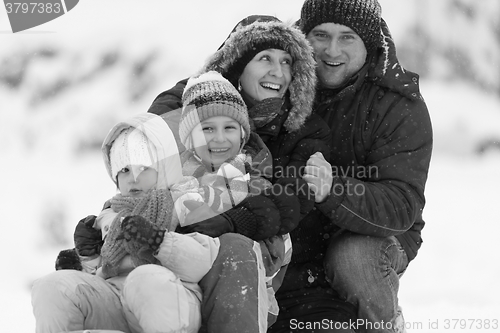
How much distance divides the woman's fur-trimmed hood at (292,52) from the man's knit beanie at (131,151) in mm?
614

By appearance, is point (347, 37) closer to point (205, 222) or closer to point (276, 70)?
point (276, 70)

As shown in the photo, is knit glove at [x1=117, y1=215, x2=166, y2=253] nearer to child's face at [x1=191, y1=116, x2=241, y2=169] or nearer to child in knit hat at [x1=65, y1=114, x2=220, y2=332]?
child in knit hat at [x1=65, y1=114, x2=220, y2=332]

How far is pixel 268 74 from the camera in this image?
101 inches

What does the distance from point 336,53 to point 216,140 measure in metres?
0.74

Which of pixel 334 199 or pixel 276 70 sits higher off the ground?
pixel 276 70

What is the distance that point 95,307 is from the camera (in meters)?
1.80

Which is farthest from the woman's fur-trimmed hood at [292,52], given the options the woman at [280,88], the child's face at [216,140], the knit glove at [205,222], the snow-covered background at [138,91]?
the snow-covered background at [138,91]

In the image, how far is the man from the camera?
250 centimetres

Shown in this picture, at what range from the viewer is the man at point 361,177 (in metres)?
2.50

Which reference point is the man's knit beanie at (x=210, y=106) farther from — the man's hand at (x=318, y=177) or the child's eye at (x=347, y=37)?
the child's eye at (x=347, y=37)

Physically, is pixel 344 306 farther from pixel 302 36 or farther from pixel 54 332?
pixel 54 332

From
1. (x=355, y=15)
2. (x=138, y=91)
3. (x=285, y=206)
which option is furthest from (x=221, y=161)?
(x=138, y=91)

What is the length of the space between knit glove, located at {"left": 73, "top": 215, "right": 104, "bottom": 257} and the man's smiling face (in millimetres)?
1144

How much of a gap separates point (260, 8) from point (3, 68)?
2903 millimetres
